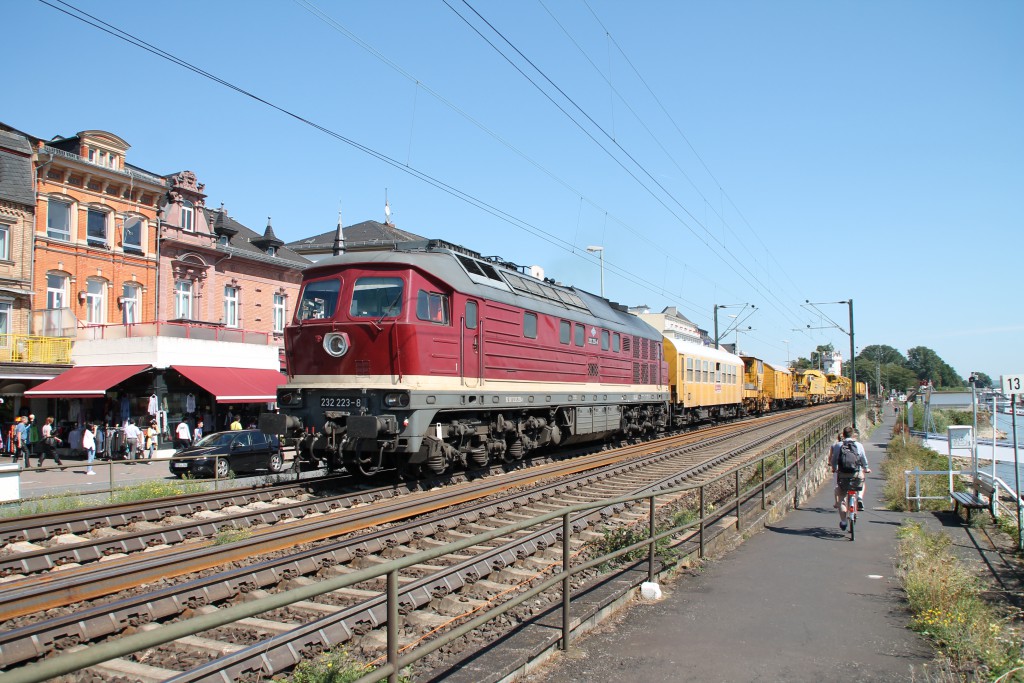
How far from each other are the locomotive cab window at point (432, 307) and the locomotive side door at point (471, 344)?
0.51 m

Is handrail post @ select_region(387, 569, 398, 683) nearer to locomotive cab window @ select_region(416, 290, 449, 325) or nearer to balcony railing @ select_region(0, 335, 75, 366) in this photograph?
locomotive cab window @ select_region(416, 290, 449, 325)

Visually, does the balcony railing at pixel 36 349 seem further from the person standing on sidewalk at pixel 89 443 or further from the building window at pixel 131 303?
the person standing on sidewalk at pixel 89 443

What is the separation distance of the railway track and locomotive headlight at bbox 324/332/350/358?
2710 millimetres

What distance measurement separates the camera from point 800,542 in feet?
34.3

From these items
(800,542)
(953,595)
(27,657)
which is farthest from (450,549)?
(800,542)

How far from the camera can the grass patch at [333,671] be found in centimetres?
437

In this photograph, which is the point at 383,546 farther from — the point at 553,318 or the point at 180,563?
the point at 553,318

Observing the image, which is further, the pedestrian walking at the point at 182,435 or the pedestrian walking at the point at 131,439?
the pedestrian walking at the point at 182,435

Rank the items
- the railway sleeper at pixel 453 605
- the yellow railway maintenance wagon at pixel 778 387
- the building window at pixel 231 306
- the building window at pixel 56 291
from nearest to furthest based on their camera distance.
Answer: the railway sleeper at pixel 453 605 < the building window at pixel 56 291 < the building window at pixel 231 306 < the yellow railway maintenance wagon at pixel 778 387

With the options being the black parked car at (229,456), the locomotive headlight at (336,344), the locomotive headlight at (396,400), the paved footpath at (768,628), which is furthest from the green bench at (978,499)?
the black parked car at (229,456)

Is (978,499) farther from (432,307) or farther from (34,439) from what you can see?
(34,439)

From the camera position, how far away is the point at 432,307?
13.0 metres

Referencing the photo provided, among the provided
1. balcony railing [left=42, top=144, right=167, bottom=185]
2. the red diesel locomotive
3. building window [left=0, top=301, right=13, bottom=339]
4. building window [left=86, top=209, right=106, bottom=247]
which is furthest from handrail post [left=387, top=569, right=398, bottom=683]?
building window [left=86, top=209, right=106, bottom=247]

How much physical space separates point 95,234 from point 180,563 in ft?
86.3
